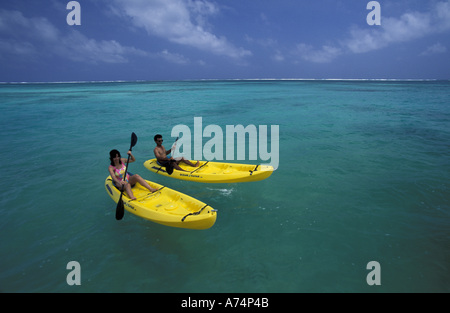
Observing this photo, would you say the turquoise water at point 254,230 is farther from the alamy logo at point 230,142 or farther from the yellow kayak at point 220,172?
the alamy logo at point 230,142

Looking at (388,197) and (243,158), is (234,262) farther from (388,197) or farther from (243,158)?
(243,158)

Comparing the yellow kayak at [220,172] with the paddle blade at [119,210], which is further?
the yellow kayak at [220,172]

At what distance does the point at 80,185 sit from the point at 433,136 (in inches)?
760

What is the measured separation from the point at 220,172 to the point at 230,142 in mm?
6337

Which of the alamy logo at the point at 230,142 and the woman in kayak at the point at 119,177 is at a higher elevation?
the alamy logo at the point at 230,142

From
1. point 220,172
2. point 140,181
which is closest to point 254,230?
point 220,172

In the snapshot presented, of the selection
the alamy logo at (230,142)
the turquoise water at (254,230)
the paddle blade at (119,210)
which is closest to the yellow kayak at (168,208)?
the paddle blade at (119,210)

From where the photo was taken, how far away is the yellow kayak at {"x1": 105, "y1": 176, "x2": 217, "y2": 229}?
5.66 metres

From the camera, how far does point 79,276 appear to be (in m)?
5.18

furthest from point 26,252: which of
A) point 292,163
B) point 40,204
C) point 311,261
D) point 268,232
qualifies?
point 292,163

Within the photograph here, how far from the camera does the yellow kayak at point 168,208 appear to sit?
18.6 ft

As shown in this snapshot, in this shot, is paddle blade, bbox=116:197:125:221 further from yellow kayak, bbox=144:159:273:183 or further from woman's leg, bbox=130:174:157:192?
yellow kayak, bbox=144:159:273:183

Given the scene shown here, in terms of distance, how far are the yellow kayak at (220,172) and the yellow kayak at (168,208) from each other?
1.56 meters

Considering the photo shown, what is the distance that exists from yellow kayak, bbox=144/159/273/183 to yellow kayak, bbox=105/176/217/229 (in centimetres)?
156
